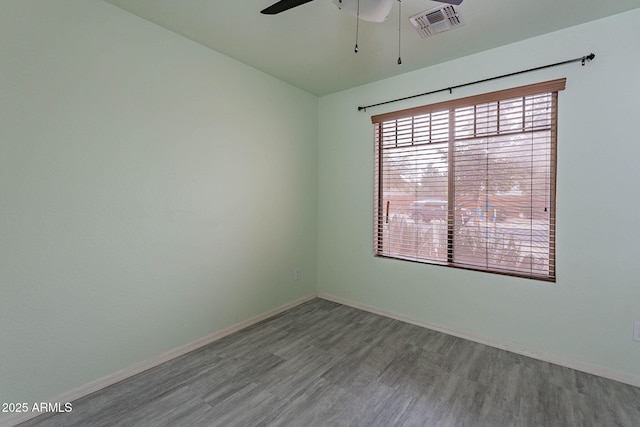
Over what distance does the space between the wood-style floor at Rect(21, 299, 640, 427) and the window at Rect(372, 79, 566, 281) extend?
2.62 ft

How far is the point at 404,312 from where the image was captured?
315 cm

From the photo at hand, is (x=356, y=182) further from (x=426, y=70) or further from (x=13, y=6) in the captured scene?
(x=13, y=6)

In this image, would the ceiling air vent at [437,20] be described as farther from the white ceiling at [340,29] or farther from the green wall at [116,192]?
the green wall at [116,192]

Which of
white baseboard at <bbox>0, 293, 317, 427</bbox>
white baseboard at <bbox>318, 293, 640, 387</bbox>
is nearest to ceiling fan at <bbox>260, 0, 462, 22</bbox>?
white baseboard at <bbox>0, 293, 317, 427</bbox>

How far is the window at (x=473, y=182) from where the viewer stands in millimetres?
2400

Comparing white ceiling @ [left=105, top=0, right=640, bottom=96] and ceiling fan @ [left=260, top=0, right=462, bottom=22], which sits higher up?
white ceiling @ [left=105, top=0, right=640, bottom=96]

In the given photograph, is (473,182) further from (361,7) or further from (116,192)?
(116,192)

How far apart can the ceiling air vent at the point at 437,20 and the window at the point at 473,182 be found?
0.72 metres

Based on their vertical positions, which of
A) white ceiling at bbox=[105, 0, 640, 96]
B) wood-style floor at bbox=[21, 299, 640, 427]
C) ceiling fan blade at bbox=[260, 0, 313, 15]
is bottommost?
wood-style floor at bbox=[21, 299, 640, 427]

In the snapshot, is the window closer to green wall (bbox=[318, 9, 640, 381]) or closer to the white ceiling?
green wall (bbox=[318, 9, 640, 381])

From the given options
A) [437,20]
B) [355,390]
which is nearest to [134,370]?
[355,390]

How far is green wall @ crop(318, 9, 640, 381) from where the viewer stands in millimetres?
2084

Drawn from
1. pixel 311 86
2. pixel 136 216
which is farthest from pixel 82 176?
pixel 311 86

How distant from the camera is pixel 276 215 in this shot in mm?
3330
